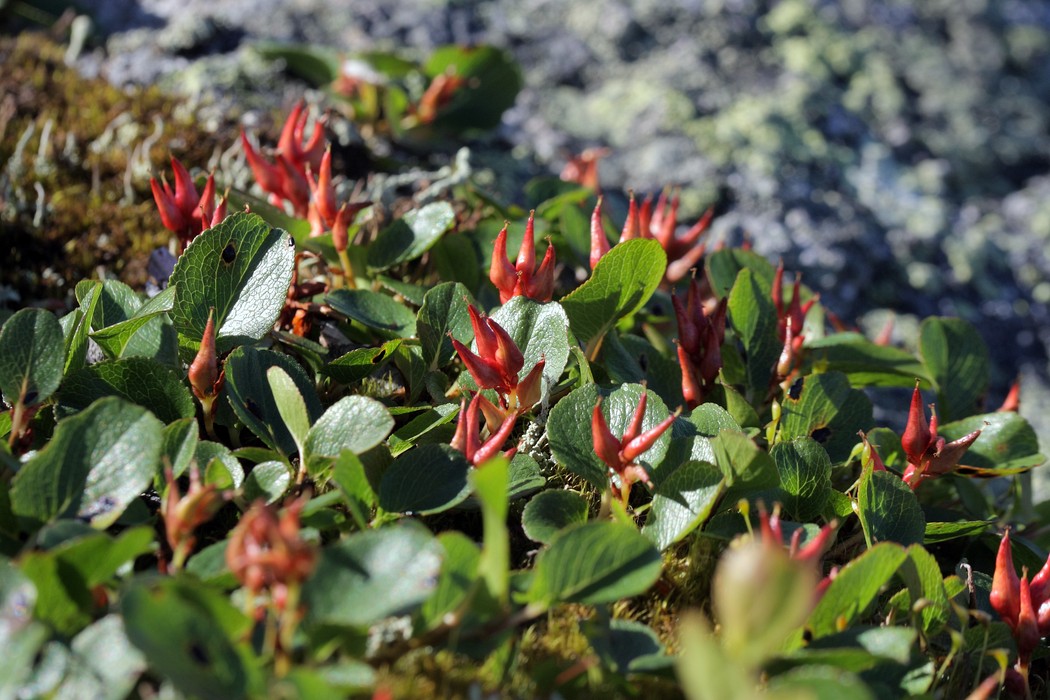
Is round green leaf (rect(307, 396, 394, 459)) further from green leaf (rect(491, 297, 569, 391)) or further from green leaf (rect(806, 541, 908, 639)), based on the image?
green leaf (rect(806, 541, 908, 639))

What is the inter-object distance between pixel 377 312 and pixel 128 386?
568 mm

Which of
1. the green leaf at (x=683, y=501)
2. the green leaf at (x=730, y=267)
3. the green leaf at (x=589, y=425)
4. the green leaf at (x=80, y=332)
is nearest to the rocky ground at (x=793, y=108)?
the green leaf at (x=730, y=267)

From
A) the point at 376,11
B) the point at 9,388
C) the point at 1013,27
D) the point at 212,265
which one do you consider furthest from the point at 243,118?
the point at 1013,27

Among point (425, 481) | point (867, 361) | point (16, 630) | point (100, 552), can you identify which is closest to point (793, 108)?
point (867, 361)

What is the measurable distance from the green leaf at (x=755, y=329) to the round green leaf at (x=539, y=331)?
1.88 ft

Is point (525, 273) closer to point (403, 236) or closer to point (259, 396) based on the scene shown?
point (403, 236)

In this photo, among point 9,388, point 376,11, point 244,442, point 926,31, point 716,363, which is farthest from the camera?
point 926,31

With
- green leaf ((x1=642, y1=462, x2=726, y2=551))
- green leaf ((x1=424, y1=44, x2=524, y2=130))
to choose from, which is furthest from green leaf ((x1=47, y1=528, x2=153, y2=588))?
green leaf ((x1=424, y1=44, x2=524, y2=130))

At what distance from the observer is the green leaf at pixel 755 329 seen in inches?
88.7

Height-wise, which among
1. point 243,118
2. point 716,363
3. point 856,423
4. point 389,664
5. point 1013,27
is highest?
point 243,118

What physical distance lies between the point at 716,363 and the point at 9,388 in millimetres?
1444

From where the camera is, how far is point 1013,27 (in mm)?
4848

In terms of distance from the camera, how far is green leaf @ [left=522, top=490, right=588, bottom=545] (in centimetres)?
162

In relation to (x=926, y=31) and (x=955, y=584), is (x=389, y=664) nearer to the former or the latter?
(x=955, y=584)
